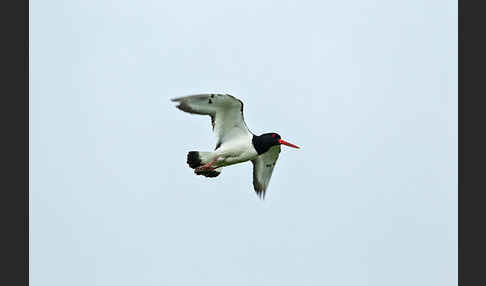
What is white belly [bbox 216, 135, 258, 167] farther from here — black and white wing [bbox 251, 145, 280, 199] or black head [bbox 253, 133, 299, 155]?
black and white wing [bbox 251, 145, 280, 199]

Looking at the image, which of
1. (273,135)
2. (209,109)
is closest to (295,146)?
(273,135)

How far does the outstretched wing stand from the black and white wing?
0.99 m

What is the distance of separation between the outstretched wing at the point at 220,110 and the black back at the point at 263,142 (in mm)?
266

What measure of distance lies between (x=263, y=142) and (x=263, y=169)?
124 centimetres

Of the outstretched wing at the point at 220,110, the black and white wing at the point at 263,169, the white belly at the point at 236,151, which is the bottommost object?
the black and white wing at the point at 263,169

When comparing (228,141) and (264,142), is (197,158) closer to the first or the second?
(228,141)

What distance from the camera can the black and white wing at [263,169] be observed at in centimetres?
1661

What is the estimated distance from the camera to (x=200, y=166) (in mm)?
15750

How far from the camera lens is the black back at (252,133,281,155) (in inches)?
620

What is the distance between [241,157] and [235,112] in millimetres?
878

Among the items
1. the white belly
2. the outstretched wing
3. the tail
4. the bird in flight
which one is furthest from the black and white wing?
the tail

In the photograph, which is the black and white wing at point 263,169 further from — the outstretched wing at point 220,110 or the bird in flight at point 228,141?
the outstretched wing at point 220,110

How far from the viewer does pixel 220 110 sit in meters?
15.5

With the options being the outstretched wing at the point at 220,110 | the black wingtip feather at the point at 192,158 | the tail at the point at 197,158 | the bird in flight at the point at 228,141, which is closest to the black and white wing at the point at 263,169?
the bird in flight at the point at 228,141
